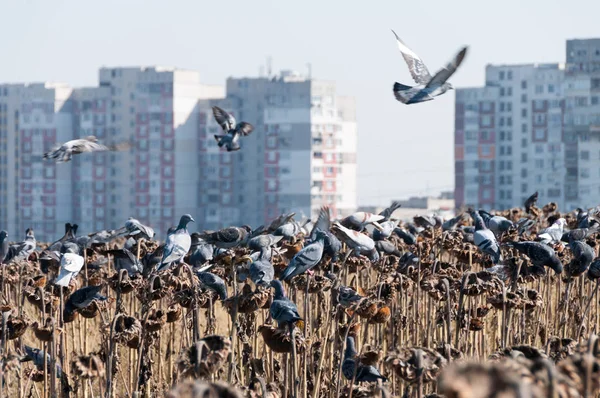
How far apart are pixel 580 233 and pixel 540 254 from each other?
3.15 ft

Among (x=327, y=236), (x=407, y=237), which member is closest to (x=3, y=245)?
(x=407, y=237)

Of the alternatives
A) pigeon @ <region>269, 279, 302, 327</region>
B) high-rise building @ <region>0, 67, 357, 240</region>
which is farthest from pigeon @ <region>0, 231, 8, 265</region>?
high-rise building @ <region>0, 67, 357, 240</region>

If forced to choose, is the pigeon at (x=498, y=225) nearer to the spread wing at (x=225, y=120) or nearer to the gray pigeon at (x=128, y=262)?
the gray pigeon at (x=128, y=262)

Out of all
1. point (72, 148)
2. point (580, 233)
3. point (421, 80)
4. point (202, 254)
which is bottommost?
point (202, 254)

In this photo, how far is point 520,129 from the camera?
131875 millimetres

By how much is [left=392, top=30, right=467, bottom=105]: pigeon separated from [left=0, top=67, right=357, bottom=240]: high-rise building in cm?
12093

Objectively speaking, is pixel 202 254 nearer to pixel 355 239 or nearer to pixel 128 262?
pixel 128 262

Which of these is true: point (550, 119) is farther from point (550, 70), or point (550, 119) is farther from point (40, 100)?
point (40, 100)

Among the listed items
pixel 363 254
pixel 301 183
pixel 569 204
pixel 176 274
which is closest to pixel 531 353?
pixel 176 274

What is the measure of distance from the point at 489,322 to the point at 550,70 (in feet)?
416

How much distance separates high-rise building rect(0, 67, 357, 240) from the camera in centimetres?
13150

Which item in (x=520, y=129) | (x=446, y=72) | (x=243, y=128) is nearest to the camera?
(x=446, y=72)

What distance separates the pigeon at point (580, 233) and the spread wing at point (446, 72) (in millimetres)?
1145

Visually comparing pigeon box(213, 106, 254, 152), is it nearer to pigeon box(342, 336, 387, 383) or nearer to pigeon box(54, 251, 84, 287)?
pigeon box(54, 251, 84, 287)
